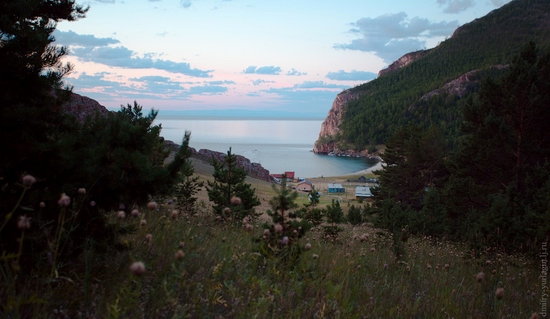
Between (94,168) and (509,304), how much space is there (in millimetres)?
4721

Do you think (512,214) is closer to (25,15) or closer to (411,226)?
(411,226)

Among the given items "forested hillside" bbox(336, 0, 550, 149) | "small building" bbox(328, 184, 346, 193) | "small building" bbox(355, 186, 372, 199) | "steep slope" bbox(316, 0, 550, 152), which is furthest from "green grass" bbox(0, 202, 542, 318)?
"steep slope" bbox(316, 0, 550, 152)

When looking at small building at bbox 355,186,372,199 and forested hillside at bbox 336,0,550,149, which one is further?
forested hillside at bbox 336,0,550,149

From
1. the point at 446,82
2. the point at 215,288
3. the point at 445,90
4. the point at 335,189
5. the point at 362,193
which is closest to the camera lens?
the point at 215,288

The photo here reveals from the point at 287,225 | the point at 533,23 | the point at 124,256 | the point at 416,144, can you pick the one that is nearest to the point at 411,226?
the point at 287,225

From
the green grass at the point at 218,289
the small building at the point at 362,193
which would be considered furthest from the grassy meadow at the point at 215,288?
the small building at the point at 362,193

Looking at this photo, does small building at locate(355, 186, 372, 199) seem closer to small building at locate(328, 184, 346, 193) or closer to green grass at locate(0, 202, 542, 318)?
small building at locate(328, 184, 346, 193)

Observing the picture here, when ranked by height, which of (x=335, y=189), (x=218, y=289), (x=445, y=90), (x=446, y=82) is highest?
(x=446, y=82)

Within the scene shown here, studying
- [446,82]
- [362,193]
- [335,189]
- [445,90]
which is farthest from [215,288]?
[446,82]

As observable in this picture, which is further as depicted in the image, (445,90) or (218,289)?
(445,90)

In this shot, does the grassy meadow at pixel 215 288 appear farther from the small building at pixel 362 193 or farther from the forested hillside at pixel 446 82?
the forested hillside at pixel 446 82

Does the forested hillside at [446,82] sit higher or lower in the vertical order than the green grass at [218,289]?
higher

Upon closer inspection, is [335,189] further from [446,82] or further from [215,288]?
[446,82]

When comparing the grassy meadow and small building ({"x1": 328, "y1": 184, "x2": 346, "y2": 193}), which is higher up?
the grassy meadow
